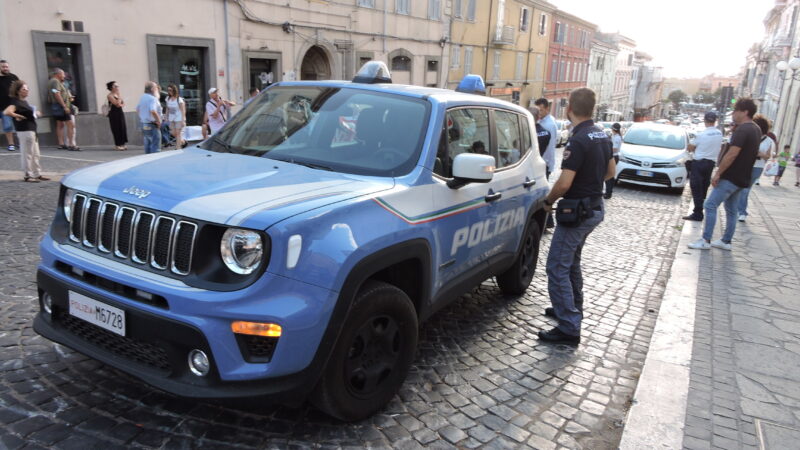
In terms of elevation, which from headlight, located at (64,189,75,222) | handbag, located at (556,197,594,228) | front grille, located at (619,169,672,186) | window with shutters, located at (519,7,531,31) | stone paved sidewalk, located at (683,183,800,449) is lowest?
stone paved sidewalk, located at (683,183,800,449)

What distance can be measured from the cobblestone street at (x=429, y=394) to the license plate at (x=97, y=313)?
1.10 feet

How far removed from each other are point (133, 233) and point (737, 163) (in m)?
6.91

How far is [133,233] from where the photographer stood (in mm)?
2684

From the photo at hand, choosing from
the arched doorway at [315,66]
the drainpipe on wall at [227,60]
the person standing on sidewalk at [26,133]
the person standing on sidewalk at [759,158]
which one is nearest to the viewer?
the person standing on sidewalk at [26,133]

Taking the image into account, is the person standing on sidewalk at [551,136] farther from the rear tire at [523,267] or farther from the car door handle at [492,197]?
the car door handle at [492,197]

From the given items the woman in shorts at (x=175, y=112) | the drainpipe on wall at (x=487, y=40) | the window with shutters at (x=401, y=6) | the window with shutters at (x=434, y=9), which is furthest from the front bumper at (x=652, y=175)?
the drainpipe on wall at (x=487, y=40)

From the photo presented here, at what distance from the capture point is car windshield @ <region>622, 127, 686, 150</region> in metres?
13.8

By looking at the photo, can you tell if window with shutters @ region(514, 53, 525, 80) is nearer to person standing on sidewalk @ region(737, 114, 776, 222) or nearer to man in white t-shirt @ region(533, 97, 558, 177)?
person standing on sidewalk @ region(737, 114, 776, 222)

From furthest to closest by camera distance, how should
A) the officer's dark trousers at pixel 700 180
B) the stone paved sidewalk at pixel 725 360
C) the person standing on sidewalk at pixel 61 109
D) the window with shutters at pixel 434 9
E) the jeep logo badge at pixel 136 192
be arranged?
the window with shutters at pixel 434 9 < the person standing on sidewalk at pixel 61 109 < the officer's dark trousers at pixel 700 180 < the stone paved sidewalk at pixel 725 360 < the jeep logo badge at pixel 136 192

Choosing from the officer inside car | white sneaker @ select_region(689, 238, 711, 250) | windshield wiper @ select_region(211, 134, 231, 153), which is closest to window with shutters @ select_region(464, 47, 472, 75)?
white sneaker @ select_region(689, 238, 711, 250)

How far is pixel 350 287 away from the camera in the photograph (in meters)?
2.71

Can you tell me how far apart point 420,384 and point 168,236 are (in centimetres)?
188

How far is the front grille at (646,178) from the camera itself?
12.7 metres

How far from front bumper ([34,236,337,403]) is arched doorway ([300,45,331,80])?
20303 mm
